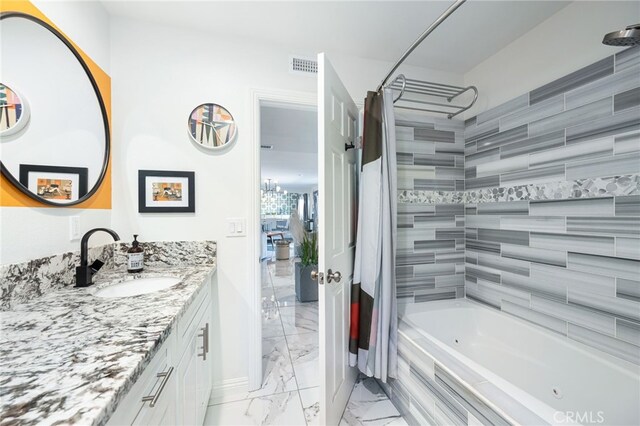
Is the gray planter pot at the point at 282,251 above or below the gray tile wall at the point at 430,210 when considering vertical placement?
below

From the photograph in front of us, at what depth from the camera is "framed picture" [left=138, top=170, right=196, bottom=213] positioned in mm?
1533

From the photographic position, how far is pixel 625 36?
2.89ft

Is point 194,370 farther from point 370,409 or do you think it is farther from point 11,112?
point 11,112

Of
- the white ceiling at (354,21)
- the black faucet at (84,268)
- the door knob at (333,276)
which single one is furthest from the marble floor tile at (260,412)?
the white ceiling at (354,21)

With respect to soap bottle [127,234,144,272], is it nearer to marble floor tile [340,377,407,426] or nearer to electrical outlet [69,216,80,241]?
electrical outlet [69,216,80,241]

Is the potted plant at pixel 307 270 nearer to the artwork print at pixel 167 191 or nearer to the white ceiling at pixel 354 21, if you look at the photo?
the artwork print at pixel 167 191

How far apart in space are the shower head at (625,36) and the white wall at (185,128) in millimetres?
1444

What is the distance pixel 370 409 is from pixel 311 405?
1.21 feet

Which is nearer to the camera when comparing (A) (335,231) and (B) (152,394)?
(B) (152,394)

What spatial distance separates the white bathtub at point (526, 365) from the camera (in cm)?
103

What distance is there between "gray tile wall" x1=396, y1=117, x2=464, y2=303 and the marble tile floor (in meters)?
0.78

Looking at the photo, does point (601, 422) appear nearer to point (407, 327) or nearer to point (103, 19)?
point (407, 327)

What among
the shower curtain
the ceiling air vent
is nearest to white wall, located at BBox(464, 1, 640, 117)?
the shower curtain

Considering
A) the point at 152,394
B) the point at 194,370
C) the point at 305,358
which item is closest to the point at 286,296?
the point at 305,358
